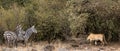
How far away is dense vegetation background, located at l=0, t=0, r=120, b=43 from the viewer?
53.3ft

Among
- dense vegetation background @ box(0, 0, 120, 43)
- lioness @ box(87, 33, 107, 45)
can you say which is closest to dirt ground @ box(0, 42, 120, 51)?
lioness @ box(87, 33, 107, 45)

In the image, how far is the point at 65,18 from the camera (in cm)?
1775

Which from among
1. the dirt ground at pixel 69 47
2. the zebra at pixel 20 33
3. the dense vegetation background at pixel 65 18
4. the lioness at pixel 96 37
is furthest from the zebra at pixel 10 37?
the lioness at pixel 96 37

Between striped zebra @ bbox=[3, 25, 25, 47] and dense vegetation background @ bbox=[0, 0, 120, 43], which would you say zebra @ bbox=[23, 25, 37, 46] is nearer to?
striped zebra @ bbox=[3, 25, 25, 47]

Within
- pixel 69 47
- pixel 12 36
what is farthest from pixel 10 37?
pixel 69 47

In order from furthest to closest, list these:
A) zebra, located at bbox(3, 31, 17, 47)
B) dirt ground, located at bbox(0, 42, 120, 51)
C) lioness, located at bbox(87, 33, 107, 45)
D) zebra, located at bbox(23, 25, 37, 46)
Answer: zebra, located at bbox(23, 25, 37, 46)
zebra, located at bbox(3, 31, 17, 47)
lioness, located at bbox(87, 33, 107, 45)
dirt ground, located at bbox(0, 42, 120, 51)

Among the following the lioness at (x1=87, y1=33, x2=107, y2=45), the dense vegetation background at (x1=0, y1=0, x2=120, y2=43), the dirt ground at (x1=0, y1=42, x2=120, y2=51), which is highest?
the dense vegetation background at (x1=0, y1=0, x2=120, y2=43)

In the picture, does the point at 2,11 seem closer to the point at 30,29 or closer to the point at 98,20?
the point at 30,29

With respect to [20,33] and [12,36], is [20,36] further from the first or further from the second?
[12,36]

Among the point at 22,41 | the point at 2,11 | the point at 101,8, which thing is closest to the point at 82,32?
the point at 101,8

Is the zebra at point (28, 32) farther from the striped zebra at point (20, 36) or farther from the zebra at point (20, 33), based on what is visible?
the zebra at point (20, 33)

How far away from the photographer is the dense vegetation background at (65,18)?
1623 cm

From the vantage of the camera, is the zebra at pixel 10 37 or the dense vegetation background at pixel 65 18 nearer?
the dense vegetation background at pixel 65 18

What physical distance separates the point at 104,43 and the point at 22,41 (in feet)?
14.0
